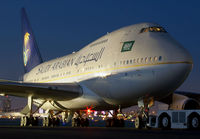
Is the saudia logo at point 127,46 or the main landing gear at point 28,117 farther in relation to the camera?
the main landing gear at point 28,117

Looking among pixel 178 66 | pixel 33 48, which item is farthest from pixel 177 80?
Result: pixel 33 48

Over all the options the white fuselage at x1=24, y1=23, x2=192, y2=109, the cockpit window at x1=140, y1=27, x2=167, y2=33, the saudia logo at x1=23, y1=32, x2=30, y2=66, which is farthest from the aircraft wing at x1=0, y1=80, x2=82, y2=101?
the saudia logo at x1=23, y1=32, x2=30, y2=66

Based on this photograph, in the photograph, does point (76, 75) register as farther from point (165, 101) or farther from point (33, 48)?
point (33, 48)

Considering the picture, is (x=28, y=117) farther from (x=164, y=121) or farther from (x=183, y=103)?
(x=183, y=103)

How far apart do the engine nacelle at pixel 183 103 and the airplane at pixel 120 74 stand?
0.07 m

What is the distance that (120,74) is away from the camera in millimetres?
19938

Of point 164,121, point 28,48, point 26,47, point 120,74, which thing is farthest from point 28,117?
point 26,47

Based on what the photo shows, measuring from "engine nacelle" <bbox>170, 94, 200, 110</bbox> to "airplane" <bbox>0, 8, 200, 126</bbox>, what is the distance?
0.07m

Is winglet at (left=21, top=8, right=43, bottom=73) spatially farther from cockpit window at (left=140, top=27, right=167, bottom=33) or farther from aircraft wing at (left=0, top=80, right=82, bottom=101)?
cockpit window at (left=140, top=27, right=167, bottom=33)

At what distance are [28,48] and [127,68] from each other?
2371cm

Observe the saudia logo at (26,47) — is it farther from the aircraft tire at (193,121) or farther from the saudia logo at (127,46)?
the aircraft tire at (193,121)

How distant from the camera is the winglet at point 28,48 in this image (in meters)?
38.5

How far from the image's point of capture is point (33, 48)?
40.4 metres

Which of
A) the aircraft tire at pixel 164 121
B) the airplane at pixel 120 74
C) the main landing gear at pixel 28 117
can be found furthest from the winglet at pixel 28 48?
the aircraft tire at pixel 164 121
